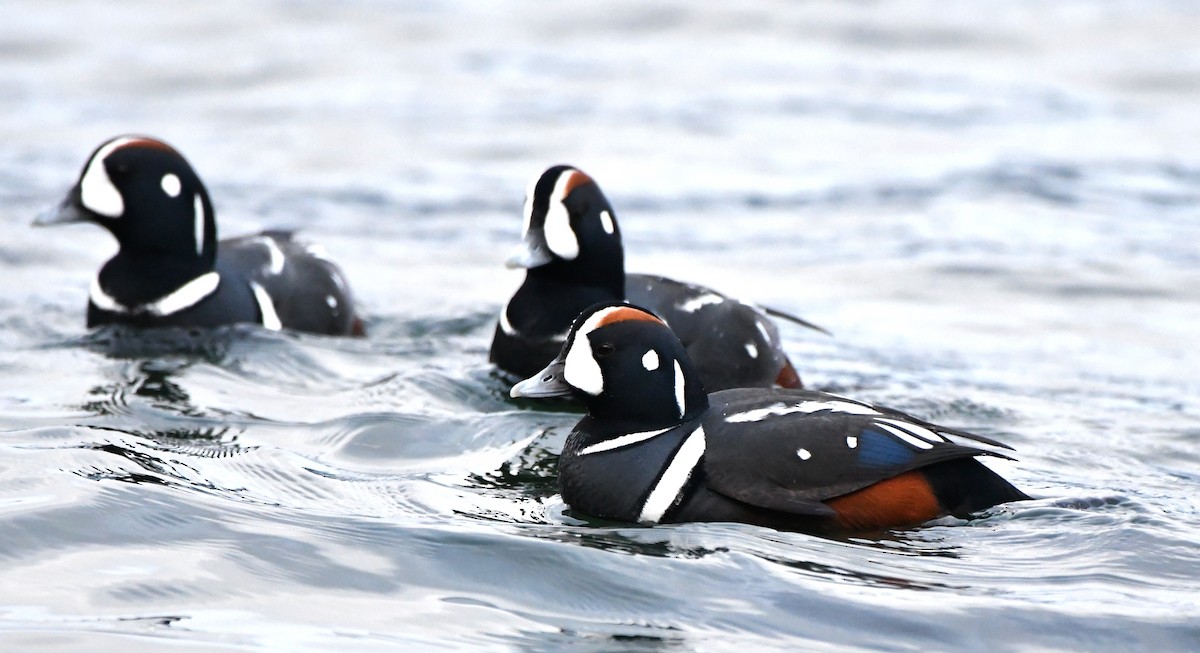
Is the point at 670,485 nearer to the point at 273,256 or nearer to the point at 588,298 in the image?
the point at 588,298

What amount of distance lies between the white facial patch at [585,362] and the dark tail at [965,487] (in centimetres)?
134

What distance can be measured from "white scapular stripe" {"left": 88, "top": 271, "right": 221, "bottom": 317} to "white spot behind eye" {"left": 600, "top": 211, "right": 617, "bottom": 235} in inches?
101

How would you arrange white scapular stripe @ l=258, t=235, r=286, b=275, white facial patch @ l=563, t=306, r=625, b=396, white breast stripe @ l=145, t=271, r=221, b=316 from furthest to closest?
white scapular stripe @ l=258, t=235, r=286, b=275 → white breast stripe @ l=145, t=271, r=221, b=316 → white facial patch @ l=563, t=306, r=625, b=396

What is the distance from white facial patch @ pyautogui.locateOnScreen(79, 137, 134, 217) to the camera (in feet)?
32.5

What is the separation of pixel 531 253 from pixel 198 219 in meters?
2.40

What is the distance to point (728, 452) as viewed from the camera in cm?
651

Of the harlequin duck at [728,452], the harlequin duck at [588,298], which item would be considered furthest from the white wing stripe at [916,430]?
the harlequin duck at [588,298]

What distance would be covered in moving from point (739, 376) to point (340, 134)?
10542mm

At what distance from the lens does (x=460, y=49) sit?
73.2 ft

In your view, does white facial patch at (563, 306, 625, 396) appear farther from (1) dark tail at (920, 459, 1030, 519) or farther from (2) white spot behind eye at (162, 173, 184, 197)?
(2) white spot behind eye at (162, 173, 184, 197)

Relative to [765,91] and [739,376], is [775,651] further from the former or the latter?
[765,91]

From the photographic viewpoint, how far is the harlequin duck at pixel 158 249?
32.5ft

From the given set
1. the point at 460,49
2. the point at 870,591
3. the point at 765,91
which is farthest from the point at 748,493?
the point at 460,49

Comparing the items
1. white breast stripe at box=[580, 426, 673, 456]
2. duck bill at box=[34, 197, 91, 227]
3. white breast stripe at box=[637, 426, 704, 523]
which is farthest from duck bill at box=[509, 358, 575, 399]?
duck bill at box=[34, 197, 91, 227]
